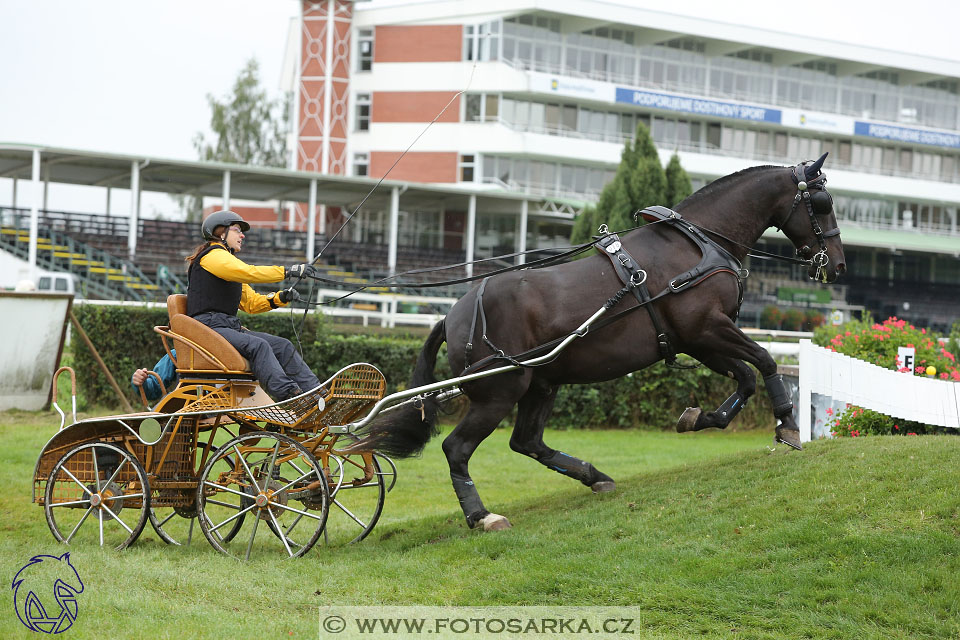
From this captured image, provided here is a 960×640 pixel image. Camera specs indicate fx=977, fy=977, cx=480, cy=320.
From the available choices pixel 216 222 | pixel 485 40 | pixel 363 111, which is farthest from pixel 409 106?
pixel 216 222

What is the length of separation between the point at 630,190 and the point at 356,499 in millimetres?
19675

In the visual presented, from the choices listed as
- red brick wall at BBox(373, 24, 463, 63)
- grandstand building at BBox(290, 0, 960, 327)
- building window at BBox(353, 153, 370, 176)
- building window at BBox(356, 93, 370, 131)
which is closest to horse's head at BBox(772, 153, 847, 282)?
grandstand building at BBox(290, 0, 960, 327)

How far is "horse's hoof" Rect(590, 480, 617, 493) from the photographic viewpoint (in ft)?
25.3

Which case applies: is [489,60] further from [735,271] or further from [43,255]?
[735,271]

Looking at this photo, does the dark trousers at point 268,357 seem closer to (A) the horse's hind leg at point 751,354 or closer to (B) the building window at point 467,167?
(A) the horse's hind leg at point 751,354

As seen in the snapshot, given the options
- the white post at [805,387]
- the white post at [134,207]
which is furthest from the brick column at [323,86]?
the white post at [805,387]

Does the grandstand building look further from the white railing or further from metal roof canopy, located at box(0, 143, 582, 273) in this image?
the white railing

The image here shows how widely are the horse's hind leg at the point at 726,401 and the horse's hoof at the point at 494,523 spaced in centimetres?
144

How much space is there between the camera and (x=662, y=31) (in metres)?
45.9

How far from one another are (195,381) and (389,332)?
950cm

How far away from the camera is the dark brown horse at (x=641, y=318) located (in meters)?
6.88

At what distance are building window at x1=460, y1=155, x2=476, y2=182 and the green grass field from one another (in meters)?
37.2

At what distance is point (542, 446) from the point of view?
781 cm

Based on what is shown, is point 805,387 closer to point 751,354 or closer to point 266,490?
point 751,354
